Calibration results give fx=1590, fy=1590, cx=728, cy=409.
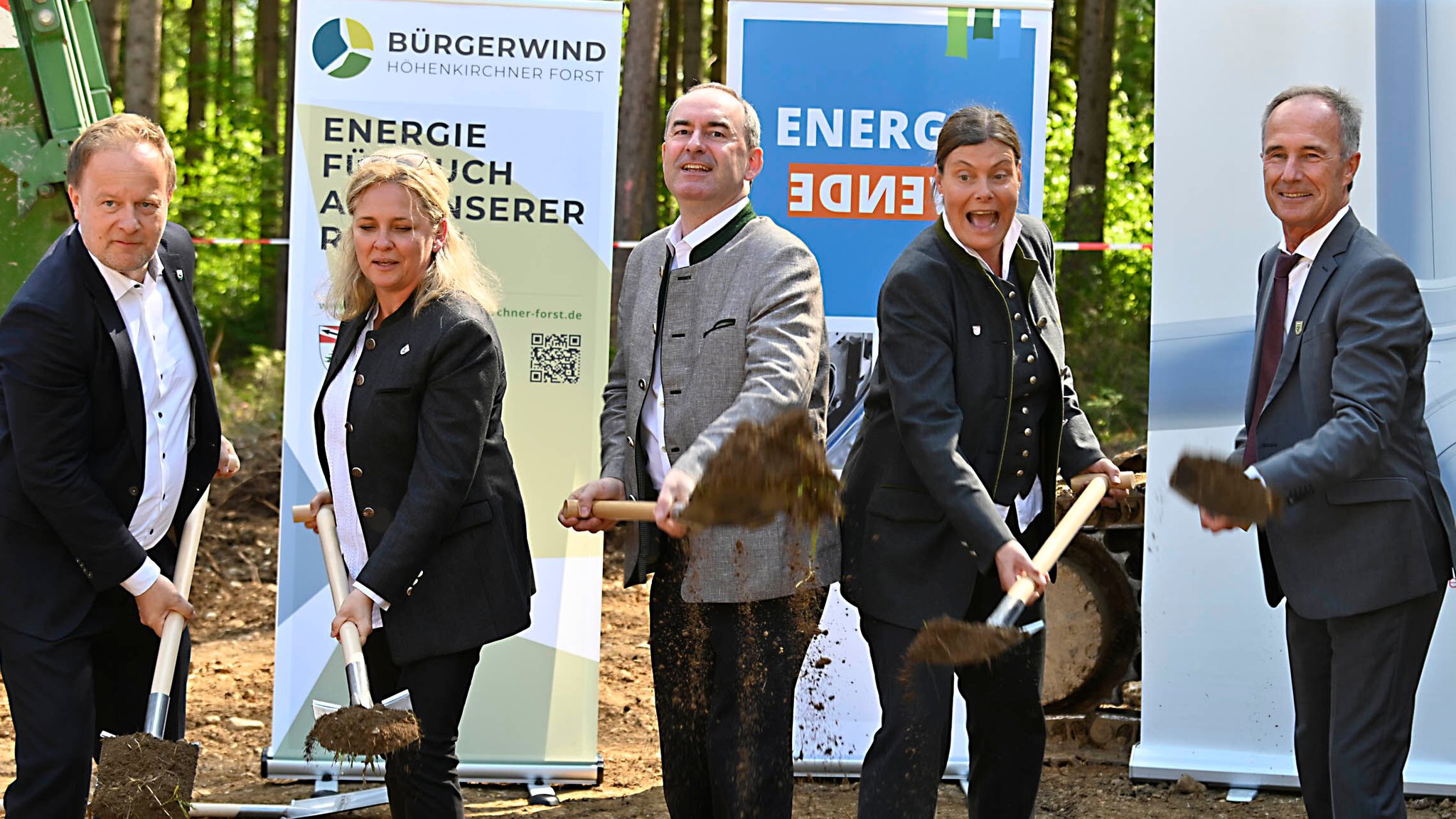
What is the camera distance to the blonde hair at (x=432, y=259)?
11.7 feet

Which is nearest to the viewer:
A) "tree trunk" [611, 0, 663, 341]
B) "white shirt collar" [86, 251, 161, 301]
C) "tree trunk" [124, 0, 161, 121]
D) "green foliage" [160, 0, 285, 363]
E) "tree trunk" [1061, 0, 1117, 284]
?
"white shirt collar" [86, 251, 161, 301]

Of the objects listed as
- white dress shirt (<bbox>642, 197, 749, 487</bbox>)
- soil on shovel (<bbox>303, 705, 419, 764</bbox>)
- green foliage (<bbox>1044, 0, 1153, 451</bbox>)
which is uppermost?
green foliage (<bbox>1044, 0, 1153, 451</bbox>)

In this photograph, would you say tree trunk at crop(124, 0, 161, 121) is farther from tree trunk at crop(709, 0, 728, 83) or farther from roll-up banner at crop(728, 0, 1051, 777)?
roll-up banner at crop(728, 0, 1051, 777)

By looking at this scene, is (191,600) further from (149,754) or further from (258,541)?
(149,754)

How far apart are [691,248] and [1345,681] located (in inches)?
70.3

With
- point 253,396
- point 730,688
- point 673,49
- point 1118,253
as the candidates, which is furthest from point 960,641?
point 673,49

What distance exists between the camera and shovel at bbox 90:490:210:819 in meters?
3.24

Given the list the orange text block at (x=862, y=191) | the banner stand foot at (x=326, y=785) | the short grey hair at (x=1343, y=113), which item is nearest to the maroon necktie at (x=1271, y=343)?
the short grey hair at (x=1343, y=113)

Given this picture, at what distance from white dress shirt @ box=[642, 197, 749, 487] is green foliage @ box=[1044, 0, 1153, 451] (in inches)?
337

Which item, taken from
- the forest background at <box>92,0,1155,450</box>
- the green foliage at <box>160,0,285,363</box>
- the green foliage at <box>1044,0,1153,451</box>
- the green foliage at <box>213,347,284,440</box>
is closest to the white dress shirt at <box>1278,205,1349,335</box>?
the forest background at <box>92,0,1155,450</box>

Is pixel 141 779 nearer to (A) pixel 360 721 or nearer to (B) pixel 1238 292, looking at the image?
(A) pixel 360 721

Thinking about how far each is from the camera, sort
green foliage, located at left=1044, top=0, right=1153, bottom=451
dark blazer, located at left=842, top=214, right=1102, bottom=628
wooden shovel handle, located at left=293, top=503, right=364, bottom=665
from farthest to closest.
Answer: green foliage, located at left=1044, top=0, right=1153, bottom=451, dark blazer, located at left=842, top=214, right=1102, bottom=628, wooden shovel handle, located at left=293, top=503, right=364, bottom=665

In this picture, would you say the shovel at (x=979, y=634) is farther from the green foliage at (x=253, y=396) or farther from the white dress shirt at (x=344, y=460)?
the green foliage at (x=253, y=396)

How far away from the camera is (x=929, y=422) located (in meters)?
3.46
